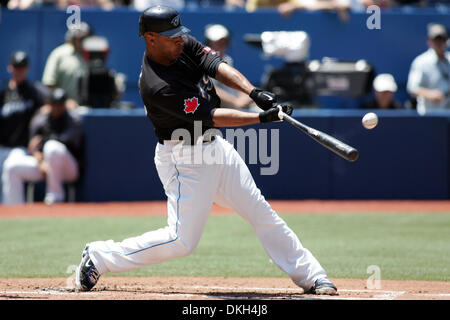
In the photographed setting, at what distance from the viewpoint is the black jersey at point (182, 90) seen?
4969 mm

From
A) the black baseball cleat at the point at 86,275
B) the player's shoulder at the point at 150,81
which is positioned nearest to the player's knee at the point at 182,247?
the black baseball cleat at the point at 86,275

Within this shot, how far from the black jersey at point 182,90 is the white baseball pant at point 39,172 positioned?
17.8 feet

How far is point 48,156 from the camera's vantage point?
10.4 m

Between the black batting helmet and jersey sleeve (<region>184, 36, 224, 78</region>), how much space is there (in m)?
0.24

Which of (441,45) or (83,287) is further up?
(441,45)

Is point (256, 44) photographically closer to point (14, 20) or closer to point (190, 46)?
point (14, 20)

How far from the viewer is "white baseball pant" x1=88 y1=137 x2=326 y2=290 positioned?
521 cm

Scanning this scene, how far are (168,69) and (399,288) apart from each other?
7.26 feet

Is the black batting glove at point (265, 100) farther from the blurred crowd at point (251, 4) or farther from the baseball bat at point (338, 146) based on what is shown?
the blurred crowd at point (251, 4)

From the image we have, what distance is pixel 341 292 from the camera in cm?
551

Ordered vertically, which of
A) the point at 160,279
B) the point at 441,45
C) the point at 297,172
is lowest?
the point at 160,279
